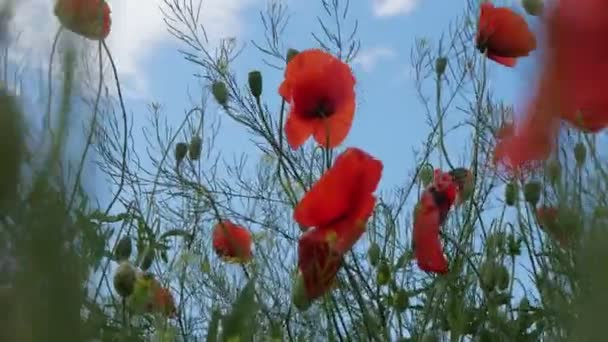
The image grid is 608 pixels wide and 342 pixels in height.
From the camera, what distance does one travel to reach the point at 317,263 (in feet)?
2.53

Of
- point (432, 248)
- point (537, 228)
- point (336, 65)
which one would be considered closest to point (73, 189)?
point (432, 248)

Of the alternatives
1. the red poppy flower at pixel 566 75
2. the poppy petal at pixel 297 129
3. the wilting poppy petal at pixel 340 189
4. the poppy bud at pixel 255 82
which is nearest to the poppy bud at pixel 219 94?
the poppy bud at pixel 255 82

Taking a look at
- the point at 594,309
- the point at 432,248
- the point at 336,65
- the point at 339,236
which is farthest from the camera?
the point at 336,65

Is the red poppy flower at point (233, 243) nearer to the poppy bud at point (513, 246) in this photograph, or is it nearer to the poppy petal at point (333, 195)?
the poppy petal at point (333, 195)

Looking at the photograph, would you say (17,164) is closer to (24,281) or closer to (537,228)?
(24,281)

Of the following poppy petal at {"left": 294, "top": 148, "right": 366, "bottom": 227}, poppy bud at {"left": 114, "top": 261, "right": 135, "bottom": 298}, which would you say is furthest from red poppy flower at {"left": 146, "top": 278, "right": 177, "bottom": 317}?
poppy petal at {"left": 294, "top": 148, "right": 366, "bottom": 227}

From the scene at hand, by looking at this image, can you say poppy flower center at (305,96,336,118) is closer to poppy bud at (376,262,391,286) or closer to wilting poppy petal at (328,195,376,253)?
poppy bud at (376,262,391,286)

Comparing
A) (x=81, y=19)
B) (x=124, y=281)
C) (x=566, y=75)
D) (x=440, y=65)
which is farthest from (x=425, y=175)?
(x=566, y=75)

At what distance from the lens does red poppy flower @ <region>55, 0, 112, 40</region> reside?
0.22 metres

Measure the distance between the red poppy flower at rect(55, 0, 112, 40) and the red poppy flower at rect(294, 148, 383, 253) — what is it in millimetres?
281

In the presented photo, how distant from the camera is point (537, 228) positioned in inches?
46.9

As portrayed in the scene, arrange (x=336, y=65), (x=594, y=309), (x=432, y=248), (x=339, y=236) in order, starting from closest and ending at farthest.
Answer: (x=594, y=309), (x=339, y=236), (x=432, y=248), (x=336, y=65)

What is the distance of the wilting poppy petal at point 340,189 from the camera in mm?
767

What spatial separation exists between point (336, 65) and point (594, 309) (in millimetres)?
1008
